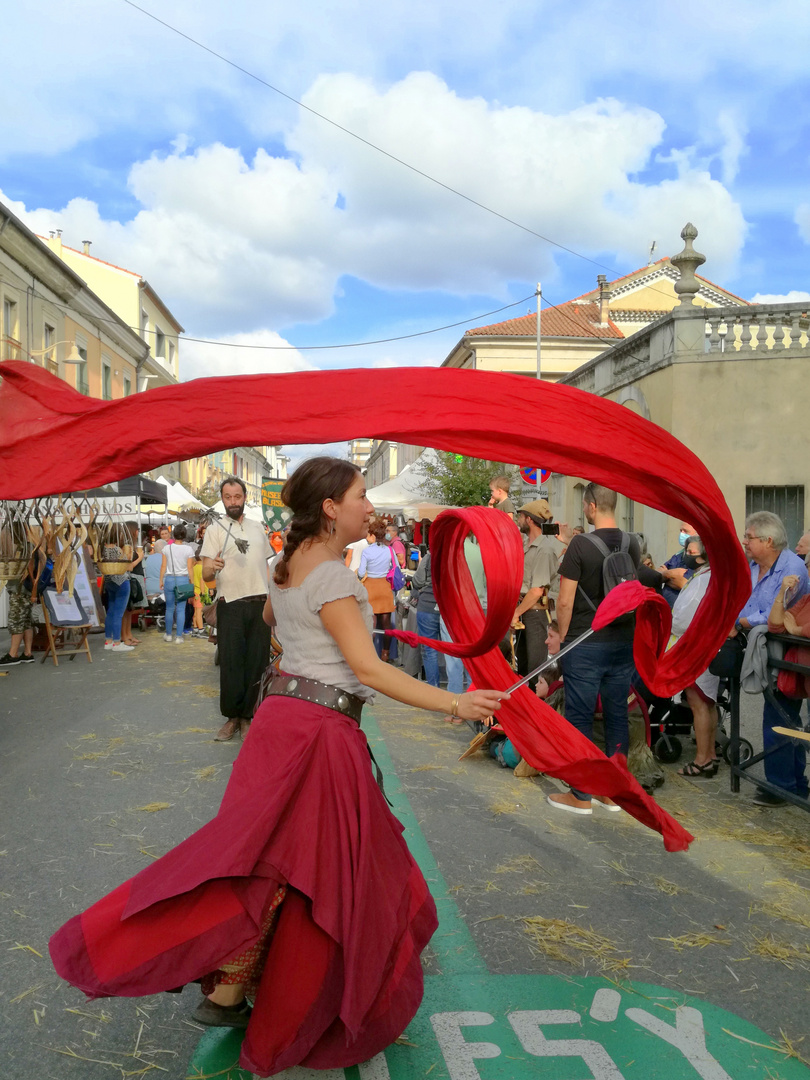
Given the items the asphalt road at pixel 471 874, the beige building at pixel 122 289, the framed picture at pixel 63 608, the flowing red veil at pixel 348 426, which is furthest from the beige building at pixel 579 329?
the flowing red veil at pixel 348 426

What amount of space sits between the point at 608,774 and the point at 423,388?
179cm

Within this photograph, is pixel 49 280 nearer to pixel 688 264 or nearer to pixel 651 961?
pixel 688 264

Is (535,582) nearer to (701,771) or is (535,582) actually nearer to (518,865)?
(701,771)

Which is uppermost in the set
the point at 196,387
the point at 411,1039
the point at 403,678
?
the point at 196,387

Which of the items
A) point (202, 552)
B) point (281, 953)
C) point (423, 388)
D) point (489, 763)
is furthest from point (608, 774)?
point (202, 552)

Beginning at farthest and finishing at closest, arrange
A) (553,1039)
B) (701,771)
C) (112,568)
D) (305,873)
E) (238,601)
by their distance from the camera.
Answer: (112,568)
(238,601)
(701,771)
(553,1039)
(305,873)

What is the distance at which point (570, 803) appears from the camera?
5.96 meters

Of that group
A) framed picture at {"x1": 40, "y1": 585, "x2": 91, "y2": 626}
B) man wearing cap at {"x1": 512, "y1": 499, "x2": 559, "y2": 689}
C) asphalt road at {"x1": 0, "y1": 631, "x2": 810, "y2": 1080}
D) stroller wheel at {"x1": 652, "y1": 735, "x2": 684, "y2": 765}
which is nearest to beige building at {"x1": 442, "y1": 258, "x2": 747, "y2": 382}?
framed picture at {"x1": 40, "y1": 585, "x2": 91, "y2": 626}

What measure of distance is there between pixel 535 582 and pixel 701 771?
2000mm

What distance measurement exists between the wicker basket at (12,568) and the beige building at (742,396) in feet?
38.5

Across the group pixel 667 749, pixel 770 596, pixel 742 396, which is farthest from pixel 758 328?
pixel 770 596

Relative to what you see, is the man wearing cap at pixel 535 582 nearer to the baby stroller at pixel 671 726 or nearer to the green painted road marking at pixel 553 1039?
the baby stroller at pixel 671 726

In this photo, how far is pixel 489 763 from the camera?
7.27 m

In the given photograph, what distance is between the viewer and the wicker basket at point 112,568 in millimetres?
13336
